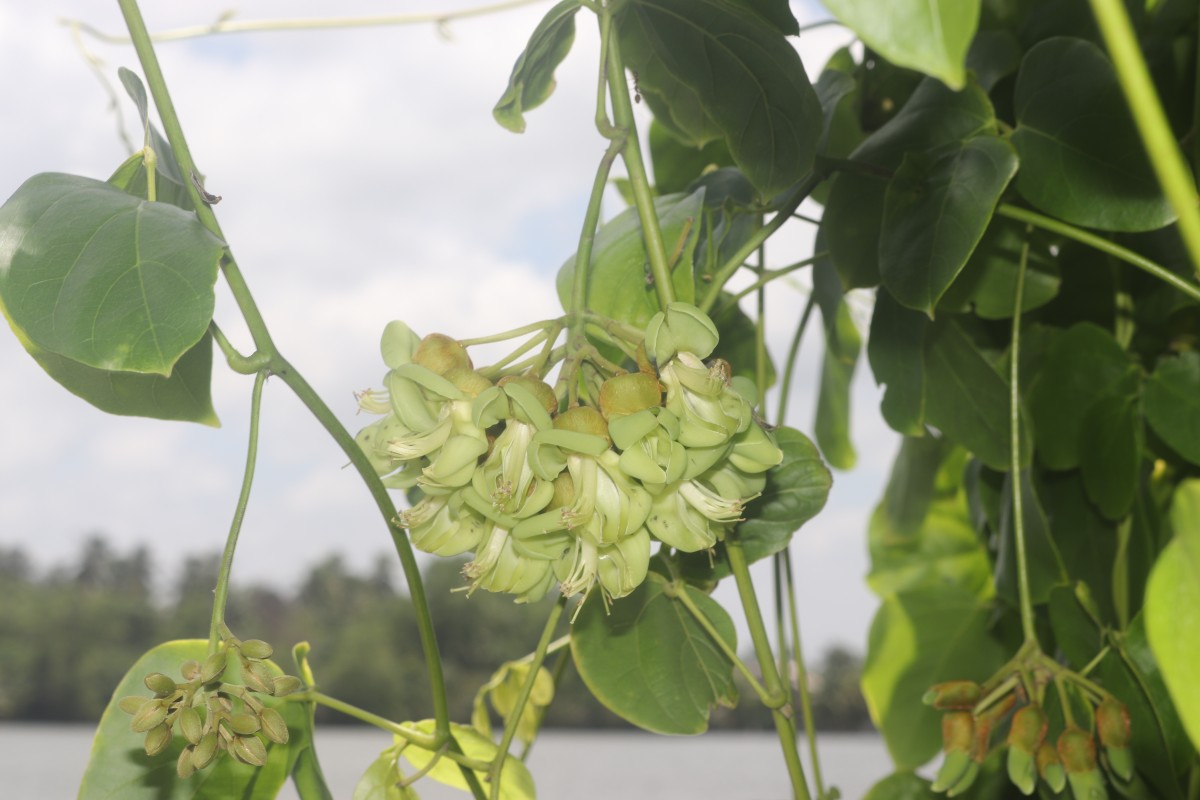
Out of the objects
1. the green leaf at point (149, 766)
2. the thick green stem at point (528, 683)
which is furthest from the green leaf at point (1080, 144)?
the green leaf at point (149, 766)

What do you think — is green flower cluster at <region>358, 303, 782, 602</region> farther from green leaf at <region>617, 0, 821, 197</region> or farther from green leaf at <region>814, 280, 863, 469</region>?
green leaf at <region>814, 280, 863, 469</region>

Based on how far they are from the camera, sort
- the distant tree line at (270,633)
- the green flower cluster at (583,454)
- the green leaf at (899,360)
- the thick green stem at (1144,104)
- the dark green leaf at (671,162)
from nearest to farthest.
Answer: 1. the thick green stem at (1144,104)
2. the green flower cluster at (583,454)
3. the green leaf at (899,360)
4. the dark green leaf at (671,162)
5. the distant tree line at (270,633)

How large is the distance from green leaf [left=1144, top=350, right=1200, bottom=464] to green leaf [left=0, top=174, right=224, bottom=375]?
40 centimetres

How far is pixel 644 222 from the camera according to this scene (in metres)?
0.30

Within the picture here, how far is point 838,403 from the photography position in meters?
0.70

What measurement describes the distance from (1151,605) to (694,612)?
0.22 meters

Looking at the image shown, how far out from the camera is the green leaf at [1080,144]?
1.33 feet

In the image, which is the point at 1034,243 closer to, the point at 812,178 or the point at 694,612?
the point at 812,178

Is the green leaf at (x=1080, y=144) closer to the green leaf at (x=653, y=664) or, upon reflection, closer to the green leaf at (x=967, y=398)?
the green leaf at (x=967, y=398)

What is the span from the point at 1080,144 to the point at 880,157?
3.0 inches

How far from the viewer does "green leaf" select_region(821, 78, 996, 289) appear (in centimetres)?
42

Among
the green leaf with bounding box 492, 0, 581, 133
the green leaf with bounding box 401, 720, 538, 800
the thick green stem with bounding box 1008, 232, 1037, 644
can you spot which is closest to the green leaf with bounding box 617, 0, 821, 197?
the green leaf with bounding box 492, 0, 581, 133

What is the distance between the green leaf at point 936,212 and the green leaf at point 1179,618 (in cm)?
23

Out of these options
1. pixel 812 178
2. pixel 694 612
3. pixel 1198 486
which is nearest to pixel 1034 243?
pixel 812 178
